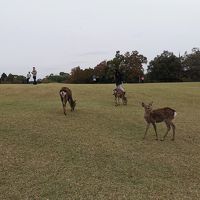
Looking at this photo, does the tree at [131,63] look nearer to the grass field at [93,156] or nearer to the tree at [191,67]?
the tree at [191,67]

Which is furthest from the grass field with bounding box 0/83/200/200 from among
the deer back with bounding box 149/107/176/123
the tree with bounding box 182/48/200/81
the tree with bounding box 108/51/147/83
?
the tree with bounding box 182/48/200/81

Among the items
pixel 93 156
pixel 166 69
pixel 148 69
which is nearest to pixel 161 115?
pixel 93 156

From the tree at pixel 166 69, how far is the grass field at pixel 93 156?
7430 centimetres

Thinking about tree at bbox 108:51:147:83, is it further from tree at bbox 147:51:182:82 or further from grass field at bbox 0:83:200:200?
grass field at bbox 0:83:200:200

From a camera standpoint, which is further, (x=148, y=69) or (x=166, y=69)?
(x=148, y=69)

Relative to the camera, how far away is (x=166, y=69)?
96625 millimetres

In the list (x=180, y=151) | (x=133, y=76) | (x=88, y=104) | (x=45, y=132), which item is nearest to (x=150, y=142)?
(x=180, y=151)

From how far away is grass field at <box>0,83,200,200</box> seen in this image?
10242 millimetres

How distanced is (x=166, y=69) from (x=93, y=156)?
280 ft

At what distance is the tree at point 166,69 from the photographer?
317ft

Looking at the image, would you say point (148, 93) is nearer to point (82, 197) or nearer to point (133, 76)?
point (82, 197)

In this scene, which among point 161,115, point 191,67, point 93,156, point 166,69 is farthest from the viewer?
point 191,67

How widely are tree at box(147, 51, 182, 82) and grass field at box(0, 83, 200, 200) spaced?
74299 millimetres

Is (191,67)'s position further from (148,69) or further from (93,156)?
(93,156)
